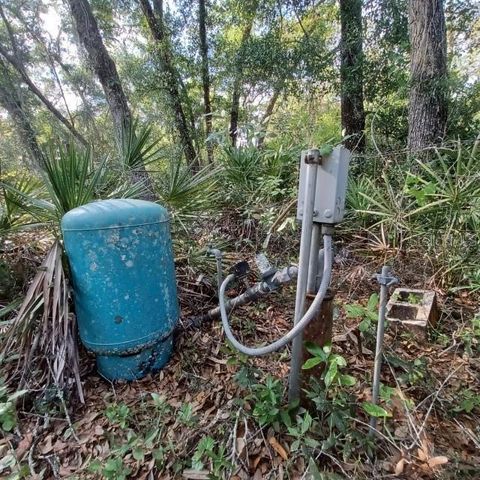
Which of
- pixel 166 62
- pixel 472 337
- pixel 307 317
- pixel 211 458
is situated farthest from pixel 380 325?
pixel 166 62

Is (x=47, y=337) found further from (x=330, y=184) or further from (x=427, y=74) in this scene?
(x=427, y=74)

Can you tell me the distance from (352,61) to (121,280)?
5055 millimetres

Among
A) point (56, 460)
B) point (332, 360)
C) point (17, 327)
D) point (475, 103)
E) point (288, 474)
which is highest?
point (475, 103)

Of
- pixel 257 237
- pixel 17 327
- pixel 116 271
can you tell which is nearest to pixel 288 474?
pixel 116 271

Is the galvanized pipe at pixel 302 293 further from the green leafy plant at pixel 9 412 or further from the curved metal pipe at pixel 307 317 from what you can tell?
the green leafy plant at pixel 9 412

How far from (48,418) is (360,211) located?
2526 millimetres

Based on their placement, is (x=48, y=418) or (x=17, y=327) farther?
(x=17, y=327)

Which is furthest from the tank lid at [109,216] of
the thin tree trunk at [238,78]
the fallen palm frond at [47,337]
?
the thin tree trunk at [238,78]

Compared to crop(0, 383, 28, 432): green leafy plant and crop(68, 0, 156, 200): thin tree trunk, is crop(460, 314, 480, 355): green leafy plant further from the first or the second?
crop(68, 0, 156, 200): thin tree trunk

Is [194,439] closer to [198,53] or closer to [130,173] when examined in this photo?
[130,173]

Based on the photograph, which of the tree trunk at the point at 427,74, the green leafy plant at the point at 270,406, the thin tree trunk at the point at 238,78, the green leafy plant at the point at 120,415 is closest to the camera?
the green leafy plant at the point at 270,406

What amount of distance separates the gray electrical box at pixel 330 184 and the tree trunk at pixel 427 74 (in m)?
2.61

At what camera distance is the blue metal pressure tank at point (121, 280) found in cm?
149

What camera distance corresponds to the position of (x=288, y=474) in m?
1.14
